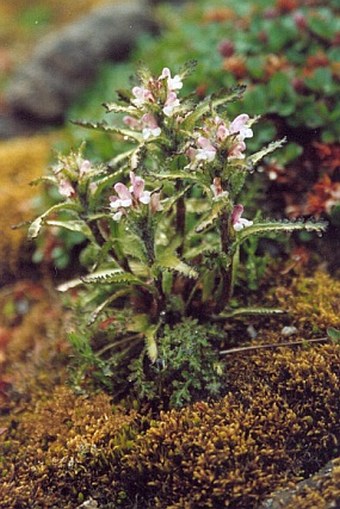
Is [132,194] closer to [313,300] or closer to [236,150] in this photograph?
[236,150]

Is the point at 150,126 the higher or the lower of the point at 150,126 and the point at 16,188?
the higher

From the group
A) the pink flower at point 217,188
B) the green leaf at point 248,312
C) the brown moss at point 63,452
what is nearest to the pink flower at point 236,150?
the pink flower at point 217,188

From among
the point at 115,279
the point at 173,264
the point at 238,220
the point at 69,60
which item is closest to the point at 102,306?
the point at 115,279

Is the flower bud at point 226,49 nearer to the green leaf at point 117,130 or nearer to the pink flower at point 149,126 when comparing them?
the green leaf at point 117,130

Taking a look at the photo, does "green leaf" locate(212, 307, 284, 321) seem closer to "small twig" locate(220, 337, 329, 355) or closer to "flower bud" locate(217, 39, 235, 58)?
"small twig" locate(220, 337, 329, 355)

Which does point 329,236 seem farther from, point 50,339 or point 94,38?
A: point 94,38

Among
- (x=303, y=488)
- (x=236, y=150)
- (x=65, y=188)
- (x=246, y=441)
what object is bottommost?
(x=303, y=488)

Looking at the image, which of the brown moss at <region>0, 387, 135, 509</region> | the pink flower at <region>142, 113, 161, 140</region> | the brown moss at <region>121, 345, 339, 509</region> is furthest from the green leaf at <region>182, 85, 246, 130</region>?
the brown moss at <region>0, 387, 135, 509</region>
